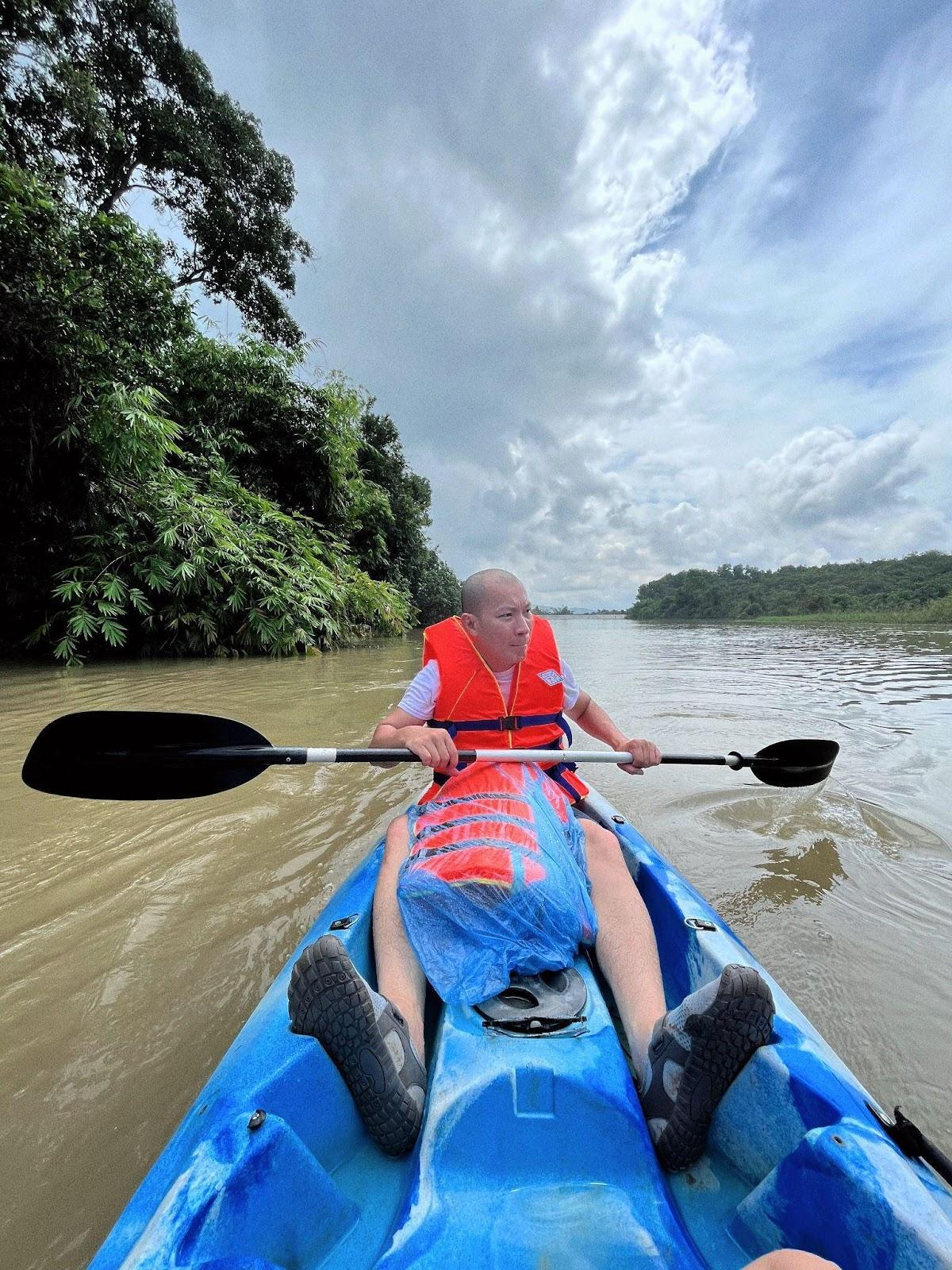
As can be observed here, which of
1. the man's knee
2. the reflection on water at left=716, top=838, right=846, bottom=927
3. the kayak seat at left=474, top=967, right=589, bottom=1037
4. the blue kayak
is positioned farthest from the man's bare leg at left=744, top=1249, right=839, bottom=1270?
the reflection on water at left=716, top=838, right=846, bottom=927

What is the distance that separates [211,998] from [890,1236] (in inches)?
66.4

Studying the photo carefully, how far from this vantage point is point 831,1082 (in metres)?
0.98

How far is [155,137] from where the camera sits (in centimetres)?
1178

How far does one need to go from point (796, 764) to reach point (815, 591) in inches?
2122

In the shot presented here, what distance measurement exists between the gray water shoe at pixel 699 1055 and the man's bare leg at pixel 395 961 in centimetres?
47

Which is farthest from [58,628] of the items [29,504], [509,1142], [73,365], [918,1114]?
[918,1114]

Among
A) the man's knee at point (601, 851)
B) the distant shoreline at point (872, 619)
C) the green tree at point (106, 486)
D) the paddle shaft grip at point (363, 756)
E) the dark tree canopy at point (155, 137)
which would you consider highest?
the dark tree canopy at point (155, 137)

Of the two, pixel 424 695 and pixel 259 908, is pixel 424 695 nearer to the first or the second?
pixel 424 695

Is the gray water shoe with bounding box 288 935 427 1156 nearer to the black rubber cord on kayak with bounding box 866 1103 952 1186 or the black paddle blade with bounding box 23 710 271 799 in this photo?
the black rubber cord on kayak with bounding box 866 1103 952 1186

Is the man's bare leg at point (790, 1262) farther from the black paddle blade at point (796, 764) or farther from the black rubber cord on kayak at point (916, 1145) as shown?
the black paddle blade at point (796, 764)

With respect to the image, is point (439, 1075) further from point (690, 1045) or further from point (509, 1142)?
point (690, 1045)

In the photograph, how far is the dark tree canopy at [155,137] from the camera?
8.72 m

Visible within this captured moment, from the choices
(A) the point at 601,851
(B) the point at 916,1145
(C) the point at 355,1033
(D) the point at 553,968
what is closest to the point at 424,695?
(A) the point at 601,851

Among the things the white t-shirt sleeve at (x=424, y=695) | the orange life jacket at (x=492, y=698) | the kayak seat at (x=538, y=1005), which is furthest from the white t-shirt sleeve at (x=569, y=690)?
the kayak seat at (x=538, y=1005)
